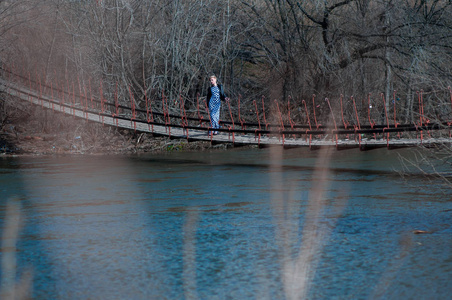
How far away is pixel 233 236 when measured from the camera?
8.66m

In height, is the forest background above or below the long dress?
above

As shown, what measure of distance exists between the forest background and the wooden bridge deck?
1197mm

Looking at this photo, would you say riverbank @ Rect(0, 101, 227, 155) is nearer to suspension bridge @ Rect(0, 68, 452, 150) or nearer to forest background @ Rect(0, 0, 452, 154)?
suspension bridge @ Rect(0, 68, 452, 150)

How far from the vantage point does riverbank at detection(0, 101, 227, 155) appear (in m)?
24.0

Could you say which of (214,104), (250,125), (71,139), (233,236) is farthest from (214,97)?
(71,139)

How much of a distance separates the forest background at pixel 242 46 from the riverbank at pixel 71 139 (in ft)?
4.84

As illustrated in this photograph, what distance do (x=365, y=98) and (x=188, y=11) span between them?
7.00 m

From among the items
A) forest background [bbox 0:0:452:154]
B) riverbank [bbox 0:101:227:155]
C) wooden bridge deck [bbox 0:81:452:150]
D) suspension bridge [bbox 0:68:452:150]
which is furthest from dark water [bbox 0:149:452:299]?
forest background [bbox 0:0:452:154]

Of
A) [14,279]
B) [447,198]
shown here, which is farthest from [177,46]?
[14,279]

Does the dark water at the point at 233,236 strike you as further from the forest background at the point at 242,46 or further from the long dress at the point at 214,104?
the forest background at the point at 242,46

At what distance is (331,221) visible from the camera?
31.3ft

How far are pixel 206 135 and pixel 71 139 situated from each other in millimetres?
8565

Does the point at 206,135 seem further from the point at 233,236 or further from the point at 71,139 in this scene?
the point at 233,236

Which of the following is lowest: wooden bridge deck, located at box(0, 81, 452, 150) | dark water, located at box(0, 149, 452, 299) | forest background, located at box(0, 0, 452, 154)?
dark water, located at box(0, 149, 452, 299)
